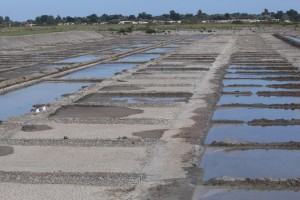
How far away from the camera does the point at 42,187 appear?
27.1 ft

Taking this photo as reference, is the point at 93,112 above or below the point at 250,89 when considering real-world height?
above

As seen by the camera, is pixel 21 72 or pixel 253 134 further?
pixel 21 72

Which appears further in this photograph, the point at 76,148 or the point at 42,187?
the point at 76,148

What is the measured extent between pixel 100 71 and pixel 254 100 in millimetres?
11332

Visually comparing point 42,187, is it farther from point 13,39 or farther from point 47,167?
point 13,39

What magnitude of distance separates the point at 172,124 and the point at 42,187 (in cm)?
518

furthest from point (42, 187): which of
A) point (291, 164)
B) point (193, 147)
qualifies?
point (291, 164)

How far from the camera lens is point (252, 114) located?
14.3 metres

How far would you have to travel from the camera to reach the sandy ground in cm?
816

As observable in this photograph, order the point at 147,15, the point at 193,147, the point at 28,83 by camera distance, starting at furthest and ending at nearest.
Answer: the point at 147,15 < the point at 28,83 < the point at 193,147

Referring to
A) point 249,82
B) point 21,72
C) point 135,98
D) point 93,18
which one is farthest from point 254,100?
point 93,18

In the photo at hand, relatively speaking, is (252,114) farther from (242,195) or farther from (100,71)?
(100,71)

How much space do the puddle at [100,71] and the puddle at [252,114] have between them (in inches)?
387

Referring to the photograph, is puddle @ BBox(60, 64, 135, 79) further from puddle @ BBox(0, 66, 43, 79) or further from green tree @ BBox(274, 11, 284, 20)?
green tree @ BBox(274, 11, 284, 20)
